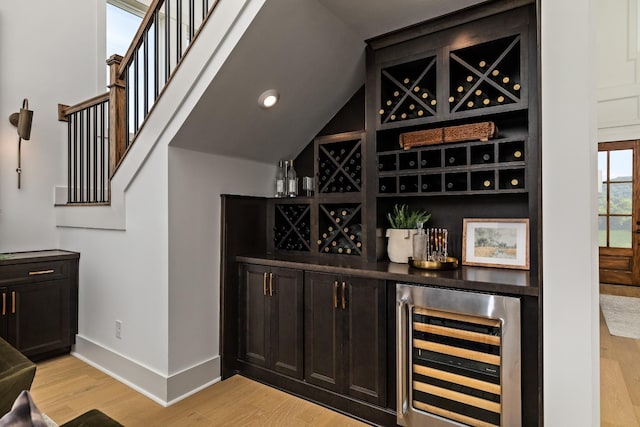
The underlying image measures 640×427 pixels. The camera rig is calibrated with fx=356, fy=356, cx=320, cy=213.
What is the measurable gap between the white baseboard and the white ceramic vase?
1.59m

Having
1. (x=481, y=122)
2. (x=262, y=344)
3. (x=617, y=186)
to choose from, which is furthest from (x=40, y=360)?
(x=617, y=186)

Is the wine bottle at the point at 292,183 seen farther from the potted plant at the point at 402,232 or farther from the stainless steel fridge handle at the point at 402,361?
the stainless steel fridge handle at the point at 402,361

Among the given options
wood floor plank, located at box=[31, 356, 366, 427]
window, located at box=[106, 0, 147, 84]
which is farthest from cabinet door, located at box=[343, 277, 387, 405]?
window, located at box=[106, 0, 147, 84]

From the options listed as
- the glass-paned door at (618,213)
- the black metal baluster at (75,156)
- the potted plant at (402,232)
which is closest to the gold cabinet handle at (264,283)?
the potted plant at (402,232)

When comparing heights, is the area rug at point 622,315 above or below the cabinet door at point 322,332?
below

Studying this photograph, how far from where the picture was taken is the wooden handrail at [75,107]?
10.1 ft

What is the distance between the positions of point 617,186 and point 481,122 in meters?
5.31

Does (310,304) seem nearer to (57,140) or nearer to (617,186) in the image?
(57,140)

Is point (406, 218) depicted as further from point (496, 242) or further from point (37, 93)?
point (37, 93)

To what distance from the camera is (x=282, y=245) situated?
3137mm

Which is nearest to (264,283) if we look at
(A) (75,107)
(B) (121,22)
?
(A) (75,107)

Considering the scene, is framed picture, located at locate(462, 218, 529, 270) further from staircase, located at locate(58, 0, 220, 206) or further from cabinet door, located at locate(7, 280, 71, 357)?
cabinet door, located at locate(7, 280, 71, 357)

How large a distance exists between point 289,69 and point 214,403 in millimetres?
2356

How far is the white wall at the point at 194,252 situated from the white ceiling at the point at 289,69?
166mm
